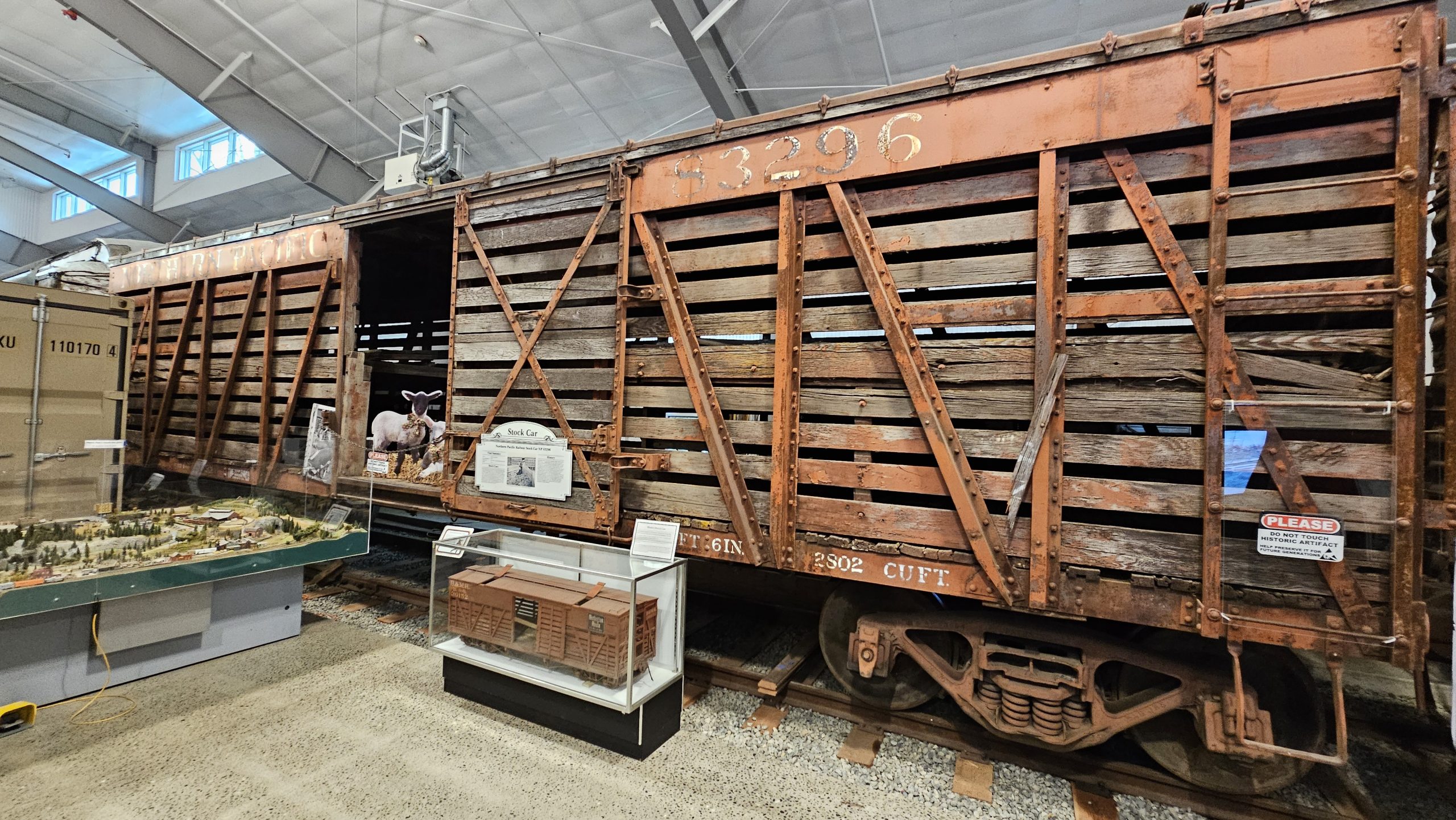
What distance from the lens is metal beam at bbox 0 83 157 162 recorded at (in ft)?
42.2

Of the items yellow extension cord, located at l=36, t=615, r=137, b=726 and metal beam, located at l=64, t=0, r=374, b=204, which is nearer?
yellow extension cord, located at l=36, t=615, r=137, b=726

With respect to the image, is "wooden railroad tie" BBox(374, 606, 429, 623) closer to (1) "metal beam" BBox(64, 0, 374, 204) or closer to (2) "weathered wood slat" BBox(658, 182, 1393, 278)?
(2) "weathered wood slat" BBox(658, 182, 1393, 278)

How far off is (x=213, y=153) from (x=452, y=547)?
18.3 meters

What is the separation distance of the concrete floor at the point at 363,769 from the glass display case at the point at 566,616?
1.34 ft

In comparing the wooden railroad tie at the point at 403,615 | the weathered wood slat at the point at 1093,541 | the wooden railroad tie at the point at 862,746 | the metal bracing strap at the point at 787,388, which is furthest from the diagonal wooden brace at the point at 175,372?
the wooden railroad tie at the point at 862,746

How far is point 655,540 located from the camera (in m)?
4.26

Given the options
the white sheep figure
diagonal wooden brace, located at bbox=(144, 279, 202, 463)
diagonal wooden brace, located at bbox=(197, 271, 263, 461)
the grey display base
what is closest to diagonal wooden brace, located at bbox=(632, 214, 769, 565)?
the white sheep figure

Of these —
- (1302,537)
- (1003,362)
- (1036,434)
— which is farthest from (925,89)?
(1302,537)

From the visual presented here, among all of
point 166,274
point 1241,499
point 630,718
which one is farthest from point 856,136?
point 166,274

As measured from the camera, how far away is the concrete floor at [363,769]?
3107 mm

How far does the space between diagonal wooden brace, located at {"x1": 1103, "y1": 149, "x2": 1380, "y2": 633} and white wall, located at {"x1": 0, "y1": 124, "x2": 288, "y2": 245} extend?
1745 centimetres

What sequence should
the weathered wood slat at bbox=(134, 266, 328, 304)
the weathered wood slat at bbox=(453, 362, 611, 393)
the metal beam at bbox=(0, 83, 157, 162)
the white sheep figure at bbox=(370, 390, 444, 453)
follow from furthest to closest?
the metal beam at bbox=(0, 83, 157, 162), the white sheep figure at bbox=(370, 390, 444, 453), the weathered wood slat at bbox=(134, 266, 328, 304), the weathered wood slat at bbox=(453, 362, 611, 393)

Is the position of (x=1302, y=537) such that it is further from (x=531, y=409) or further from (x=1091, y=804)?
(x=531, y=409)

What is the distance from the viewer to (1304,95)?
277 cm
